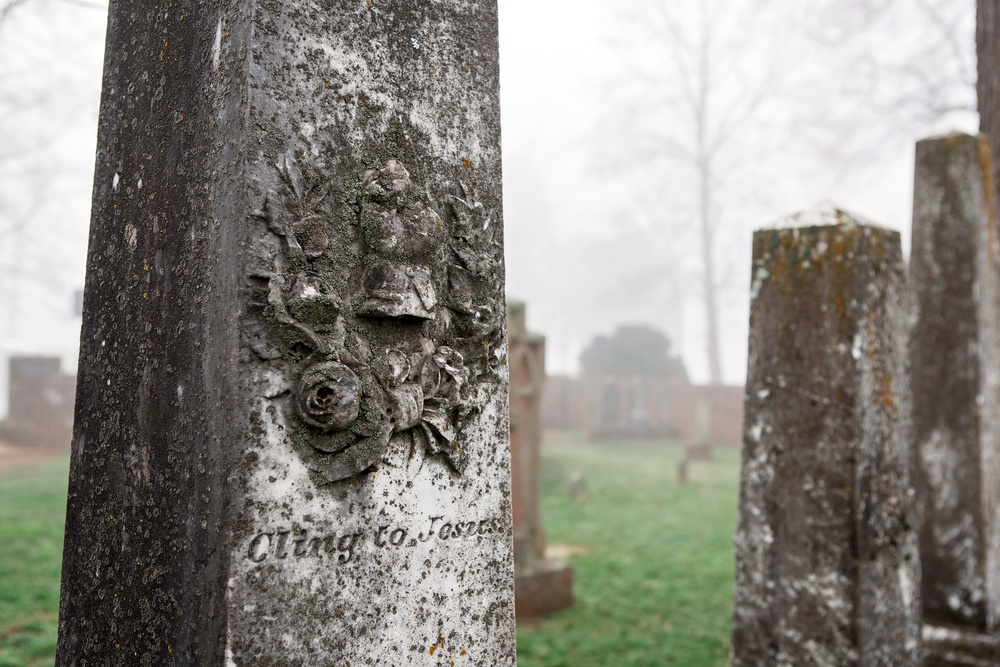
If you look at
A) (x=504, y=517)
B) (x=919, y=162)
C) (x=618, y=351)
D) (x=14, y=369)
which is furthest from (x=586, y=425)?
(x=504, y=517)

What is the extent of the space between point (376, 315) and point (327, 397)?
0.23 m

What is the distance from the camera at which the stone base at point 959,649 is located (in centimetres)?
405

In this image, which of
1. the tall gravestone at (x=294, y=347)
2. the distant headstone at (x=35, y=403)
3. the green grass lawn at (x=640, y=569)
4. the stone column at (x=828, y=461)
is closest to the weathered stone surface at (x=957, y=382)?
the stone column at (x=828, y=461)

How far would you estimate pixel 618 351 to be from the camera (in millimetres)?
27016

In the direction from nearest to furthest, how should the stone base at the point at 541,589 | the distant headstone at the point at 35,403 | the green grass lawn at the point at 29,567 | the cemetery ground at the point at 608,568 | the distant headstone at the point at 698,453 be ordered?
the green grass lawn at the point at 29,567 < the cemetery ground at the point at 608,568 < the stone base at the point at 541,589 < the distant headstone at the point at 35,403 < the distant headstone at the point at 698,453

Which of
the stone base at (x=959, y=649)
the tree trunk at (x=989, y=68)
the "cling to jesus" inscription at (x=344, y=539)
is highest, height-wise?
the tree trunk at (x=989, y=68)

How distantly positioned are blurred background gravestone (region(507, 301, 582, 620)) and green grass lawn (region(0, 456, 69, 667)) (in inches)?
128

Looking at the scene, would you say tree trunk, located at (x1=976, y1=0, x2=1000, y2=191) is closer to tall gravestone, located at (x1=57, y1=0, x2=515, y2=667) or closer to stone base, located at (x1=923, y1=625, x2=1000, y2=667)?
stone base, located at (x1=923, y1=625, x2=1000, y2=667)

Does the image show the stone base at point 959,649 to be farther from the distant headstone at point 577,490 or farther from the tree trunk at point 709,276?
the tree trunk at point 709,276

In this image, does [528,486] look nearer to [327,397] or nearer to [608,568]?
[608,568]

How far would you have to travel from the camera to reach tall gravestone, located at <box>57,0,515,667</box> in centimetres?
163

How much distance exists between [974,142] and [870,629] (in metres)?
2.97

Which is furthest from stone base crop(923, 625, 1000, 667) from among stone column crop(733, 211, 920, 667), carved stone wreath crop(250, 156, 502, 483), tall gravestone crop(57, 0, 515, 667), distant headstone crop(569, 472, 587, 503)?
distant headstone crop(569, 472, 587, 503)

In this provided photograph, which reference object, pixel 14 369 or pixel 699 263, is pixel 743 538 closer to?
pixel 14 369
